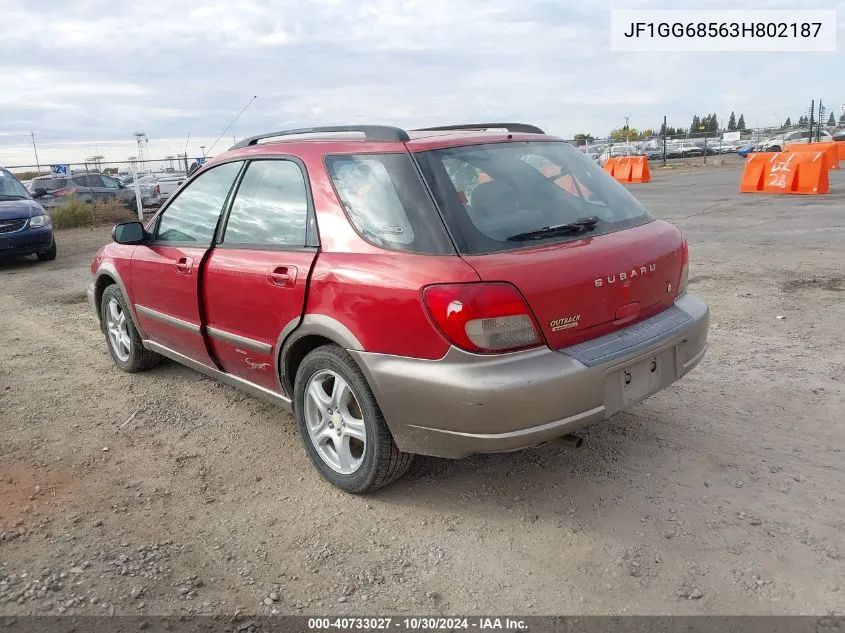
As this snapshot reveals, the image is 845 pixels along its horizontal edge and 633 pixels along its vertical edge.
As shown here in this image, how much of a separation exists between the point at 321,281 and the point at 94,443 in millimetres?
1945

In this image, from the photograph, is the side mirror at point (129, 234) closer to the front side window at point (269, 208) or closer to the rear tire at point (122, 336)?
the rear tire at point (122, 336)

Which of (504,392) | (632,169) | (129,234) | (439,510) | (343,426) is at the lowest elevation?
(439,510)

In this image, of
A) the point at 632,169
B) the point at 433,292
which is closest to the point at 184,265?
the point at 433,292

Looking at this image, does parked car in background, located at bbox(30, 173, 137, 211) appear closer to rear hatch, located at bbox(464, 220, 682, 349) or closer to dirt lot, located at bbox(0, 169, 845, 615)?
dirt lot, located at bbox(0, 169, 845, 615)

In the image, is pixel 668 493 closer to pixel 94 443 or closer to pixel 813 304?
pixel 94 443

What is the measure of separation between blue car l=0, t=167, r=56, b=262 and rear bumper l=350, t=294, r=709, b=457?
10.0 metres

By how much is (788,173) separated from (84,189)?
18450 millimetres

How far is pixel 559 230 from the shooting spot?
313 cm

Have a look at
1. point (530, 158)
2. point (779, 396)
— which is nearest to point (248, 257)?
point (530, 158)

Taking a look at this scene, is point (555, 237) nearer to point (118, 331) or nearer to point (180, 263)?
point (180, 263)

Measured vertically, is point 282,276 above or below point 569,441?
above

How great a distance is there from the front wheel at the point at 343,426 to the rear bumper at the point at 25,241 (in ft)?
30.8

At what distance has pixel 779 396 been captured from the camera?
4.21 metres

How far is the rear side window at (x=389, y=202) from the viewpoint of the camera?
9.61 ft
